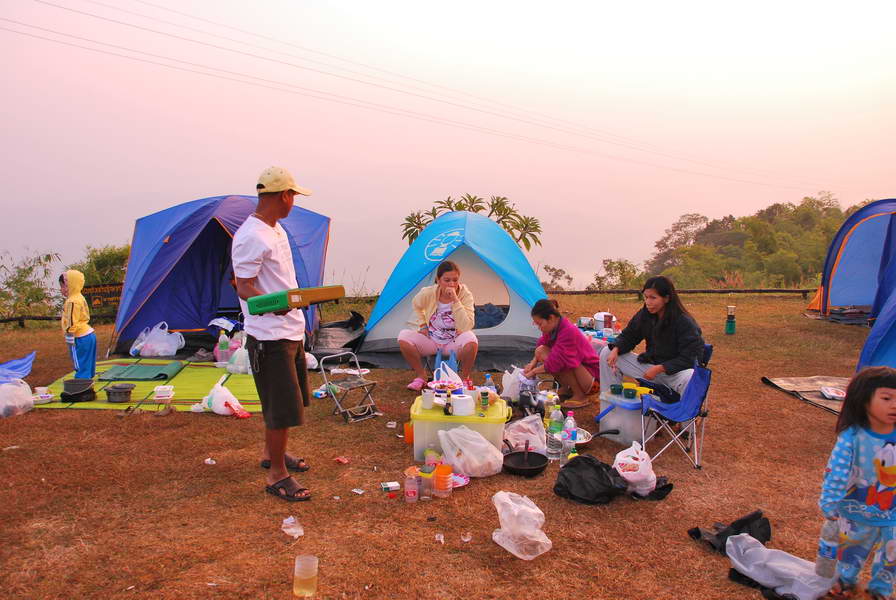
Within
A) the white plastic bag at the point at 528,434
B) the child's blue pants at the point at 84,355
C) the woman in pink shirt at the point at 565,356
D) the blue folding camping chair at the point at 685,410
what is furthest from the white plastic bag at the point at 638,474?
the child's blue pants at the point at 84,355

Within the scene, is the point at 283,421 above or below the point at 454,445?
above

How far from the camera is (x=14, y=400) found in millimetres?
5246

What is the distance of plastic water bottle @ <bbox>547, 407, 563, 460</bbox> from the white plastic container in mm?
389

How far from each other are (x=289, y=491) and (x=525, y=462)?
1.60 meters

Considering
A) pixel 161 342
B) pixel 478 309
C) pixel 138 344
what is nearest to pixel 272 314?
pixel 478 309

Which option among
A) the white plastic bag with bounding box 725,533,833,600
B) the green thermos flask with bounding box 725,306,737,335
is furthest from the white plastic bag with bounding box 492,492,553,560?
the green thermos flask with bounding box 725,306,737,335

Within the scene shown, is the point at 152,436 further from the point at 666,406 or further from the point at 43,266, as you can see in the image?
the point at 43,266

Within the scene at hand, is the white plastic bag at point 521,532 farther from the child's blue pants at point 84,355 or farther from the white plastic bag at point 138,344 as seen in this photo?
the white plastic bag at point 138,344

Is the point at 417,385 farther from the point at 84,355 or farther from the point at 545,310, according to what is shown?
the point at 84,355

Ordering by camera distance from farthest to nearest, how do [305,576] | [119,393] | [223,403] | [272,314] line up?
[119,393] → [223,403] → [272,314] → [305,576]

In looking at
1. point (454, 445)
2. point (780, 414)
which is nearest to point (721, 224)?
point (780, 414)

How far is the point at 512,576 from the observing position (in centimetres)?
294

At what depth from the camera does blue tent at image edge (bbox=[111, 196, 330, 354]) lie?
753cm

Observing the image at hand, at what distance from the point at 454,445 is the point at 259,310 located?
168cm
